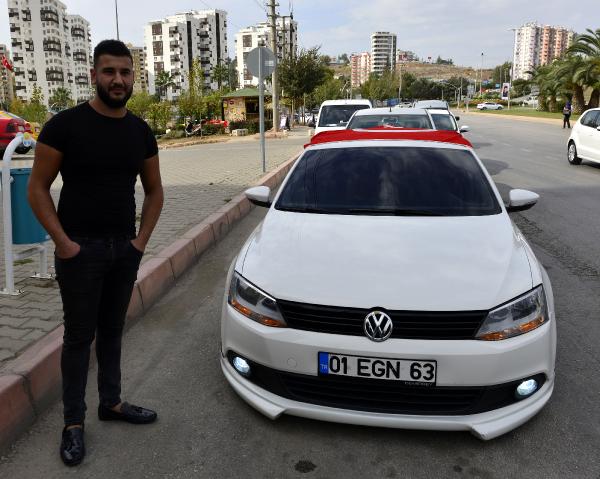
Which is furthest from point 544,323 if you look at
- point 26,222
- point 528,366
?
point 26,222

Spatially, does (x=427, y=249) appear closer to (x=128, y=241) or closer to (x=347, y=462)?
(x=347, y=462)

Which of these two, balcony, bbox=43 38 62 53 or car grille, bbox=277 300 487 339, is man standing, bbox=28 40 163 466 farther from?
balcony, bbox=43 38 62 53

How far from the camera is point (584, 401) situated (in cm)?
315

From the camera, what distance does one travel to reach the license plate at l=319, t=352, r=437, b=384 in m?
2.56

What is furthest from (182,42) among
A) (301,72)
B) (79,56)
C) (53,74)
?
(301,72)

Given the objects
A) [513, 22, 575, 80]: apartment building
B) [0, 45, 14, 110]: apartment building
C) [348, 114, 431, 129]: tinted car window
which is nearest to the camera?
[348, 114, 431, 129]: tinted car window

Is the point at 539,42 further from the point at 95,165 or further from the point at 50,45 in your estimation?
the point at 95,165

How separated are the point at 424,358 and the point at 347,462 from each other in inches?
23.9

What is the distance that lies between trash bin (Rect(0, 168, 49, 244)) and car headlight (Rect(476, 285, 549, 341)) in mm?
3554

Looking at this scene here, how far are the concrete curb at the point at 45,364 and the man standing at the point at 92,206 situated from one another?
1.17ft

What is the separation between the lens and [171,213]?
26.7 ft

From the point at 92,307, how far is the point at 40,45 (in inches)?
5422

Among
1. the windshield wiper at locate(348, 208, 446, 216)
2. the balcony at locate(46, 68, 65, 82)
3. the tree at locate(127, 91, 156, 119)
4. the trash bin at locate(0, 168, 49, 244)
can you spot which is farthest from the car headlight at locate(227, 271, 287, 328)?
the balcony at locate(46, 68, 65, 82)

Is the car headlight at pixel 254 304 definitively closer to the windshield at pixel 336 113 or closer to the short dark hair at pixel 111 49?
the short dark hair at pixel 111 49
